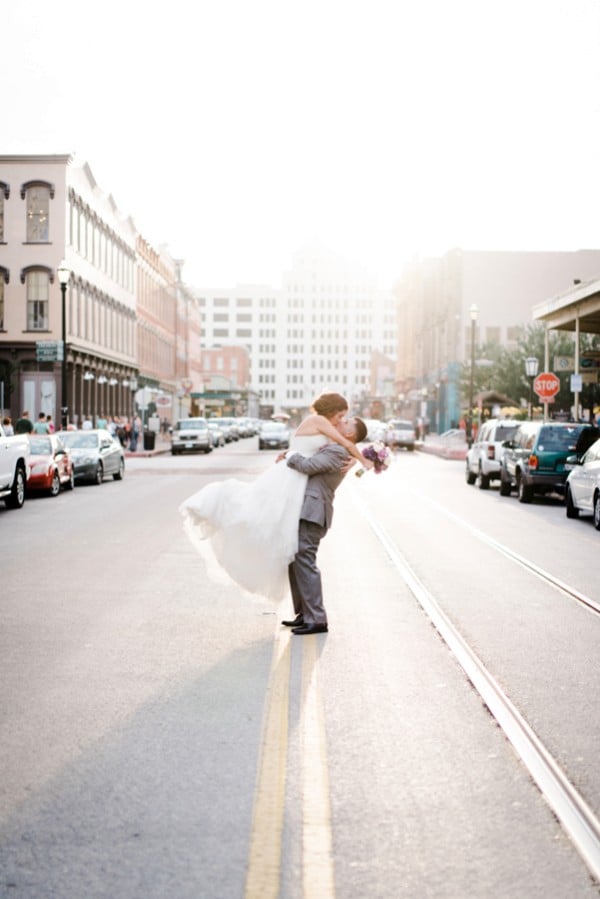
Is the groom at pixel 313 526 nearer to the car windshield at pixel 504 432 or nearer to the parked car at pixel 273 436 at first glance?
the car windshield at pixel 504 432

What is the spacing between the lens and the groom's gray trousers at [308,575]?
863 centimetres

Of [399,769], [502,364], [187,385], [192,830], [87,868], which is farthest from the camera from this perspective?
[187,385]

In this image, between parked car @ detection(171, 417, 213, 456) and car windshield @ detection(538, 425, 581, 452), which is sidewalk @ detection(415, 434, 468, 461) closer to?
parked car @ detection(171, 417, 213, 456)

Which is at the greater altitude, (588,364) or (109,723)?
(588,364)

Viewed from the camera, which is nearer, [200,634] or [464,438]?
[200,634]

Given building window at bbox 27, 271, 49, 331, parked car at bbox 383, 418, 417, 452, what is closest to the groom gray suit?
building window at bbox 27, 271, 49, 331

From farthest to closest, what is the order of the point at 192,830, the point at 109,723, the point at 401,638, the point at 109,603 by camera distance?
the point at 109,603 → the point at 401,638 → the point at 109,723 → the point at 192,830

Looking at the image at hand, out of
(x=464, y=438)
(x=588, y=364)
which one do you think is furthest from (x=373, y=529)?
(x=464, y=438)

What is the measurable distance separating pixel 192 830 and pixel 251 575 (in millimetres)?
4428

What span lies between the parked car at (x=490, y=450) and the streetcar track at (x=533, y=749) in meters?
17.8

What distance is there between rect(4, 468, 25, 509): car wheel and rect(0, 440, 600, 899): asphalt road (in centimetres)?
917

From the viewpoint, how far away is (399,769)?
205 inches

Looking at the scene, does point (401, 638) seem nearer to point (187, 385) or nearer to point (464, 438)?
point (464, 438)

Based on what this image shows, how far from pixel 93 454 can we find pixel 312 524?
2055cm
